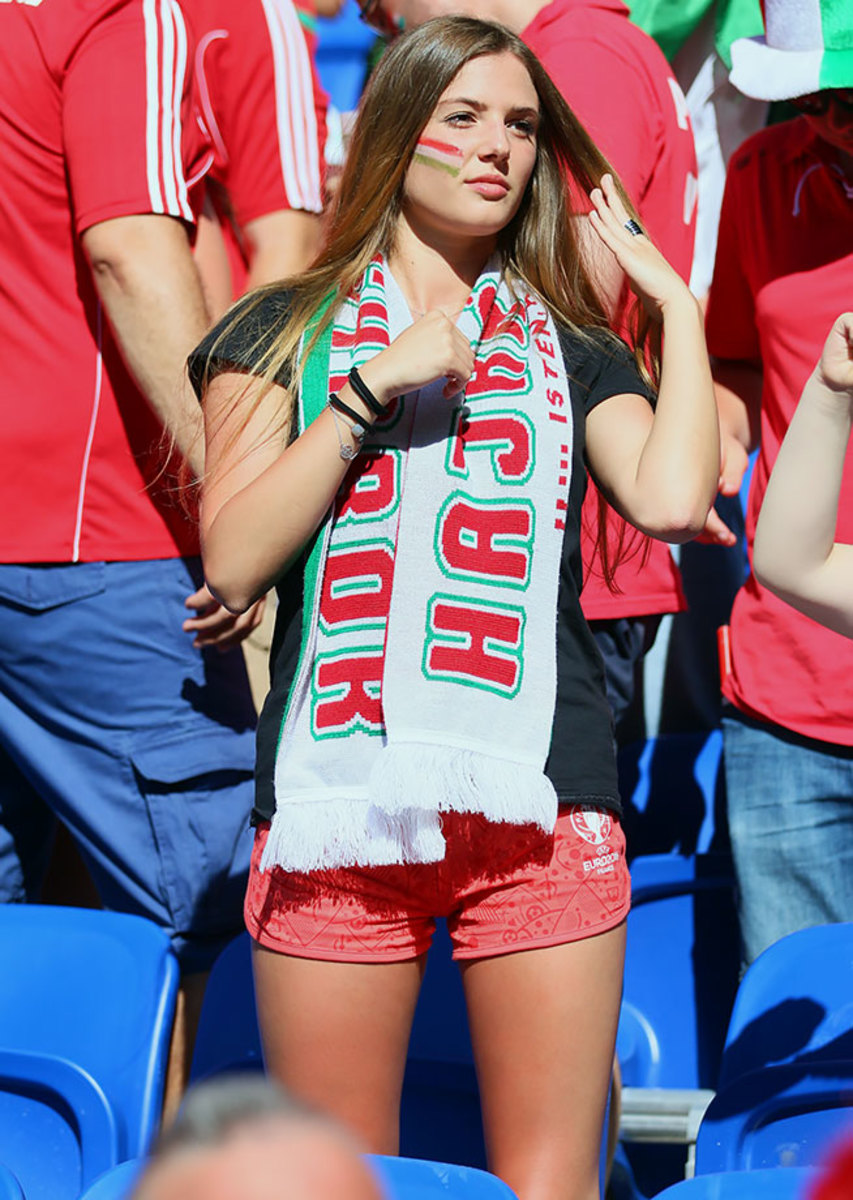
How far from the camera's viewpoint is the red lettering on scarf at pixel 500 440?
176 centimetres

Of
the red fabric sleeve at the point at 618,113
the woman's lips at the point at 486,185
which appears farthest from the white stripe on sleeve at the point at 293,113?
the woman's lips at the point at 486,185

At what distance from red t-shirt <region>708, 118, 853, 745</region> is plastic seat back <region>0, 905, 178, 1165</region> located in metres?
1.04

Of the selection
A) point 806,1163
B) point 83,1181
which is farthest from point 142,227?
point 806,1163

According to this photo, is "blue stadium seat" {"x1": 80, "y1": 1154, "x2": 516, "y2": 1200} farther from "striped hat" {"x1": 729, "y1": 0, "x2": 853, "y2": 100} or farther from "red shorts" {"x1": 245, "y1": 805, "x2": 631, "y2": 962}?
"striped hat" {"x1": 729, "y1": 0, "x2": 853, "y2": 100}

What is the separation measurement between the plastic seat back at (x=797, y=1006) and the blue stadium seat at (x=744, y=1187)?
0.38m

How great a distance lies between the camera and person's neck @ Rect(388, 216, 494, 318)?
1939mm

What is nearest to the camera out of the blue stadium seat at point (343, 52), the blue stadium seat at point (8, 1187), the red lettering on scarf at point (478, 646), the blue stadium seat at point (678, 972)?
the blue stadium seat at point (8, 1187)

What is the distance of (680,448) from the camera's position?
1726mm

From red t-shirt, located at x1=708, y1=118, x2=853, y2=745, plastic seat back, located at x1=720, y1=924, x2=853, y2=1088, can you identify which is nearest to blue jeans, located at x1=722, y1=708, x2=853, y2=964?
red t-shirt, located at x1=708, y1=118, x2=853, y2=745

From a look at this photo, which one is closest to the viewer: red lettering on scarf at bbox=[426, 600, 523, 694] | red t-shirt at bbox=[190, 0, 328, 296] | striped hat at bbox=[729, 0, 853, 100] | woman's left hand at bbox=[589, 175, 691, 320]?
red lettering on scarf at bbox=[426, 600, 523, 694]

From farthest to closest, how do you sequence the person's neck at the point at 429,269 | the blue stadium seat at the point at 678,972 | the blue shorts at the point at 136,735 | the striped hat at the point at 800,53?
the blue stadium seat at the point at 678,972 → the blue shorts at the point at 136,735 → the striped hat at the point at 800,53 → the person's neck at the point at 429,269

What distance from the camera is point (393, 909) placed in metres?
1.70

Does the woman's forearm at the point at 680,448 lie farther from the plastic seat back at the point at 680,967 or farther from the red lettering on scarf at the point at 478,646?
the plastic seat back at the point at 680,967

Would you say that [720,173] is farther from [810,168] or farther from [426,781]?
[426,781]
